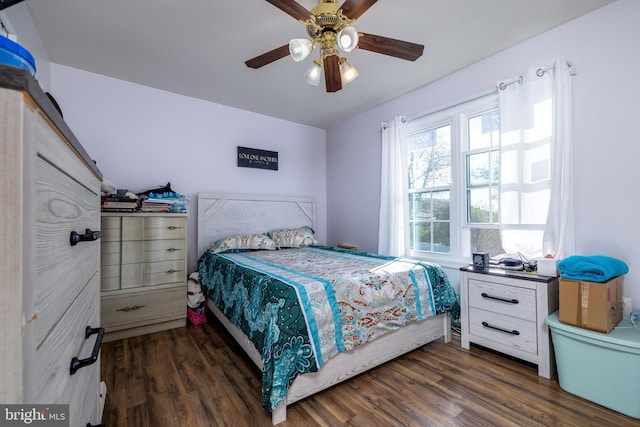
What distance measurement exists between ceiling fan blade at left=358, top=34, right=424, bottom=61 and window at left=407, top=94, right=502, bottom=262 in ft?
3.95

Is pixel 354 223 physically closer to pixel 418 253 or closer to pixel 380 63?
pixel 418 253

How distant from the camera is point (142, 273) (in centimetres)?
259

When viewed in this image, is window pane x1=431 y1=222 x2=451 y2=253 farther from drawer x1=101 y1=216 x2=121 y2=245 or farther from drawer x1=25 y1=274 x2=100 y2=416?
drawer x1=101 y1=216 x2=121 y2=245

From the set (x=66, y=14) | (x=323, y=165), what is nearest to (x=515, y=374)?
(x=323, y=165)

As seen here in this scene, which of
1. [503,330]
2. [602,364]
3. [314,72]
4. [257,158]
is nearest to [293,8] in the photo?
[314,72]

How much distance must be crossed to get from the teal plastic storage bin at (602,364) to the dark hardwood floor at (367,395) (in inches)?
2.0

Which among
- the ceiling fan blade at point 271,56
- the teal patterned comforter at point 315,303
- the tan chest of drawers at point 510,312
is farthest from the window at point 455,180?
the ceiling fan blade at point 271,56

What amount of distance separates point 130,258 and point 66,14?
1959 millimetres

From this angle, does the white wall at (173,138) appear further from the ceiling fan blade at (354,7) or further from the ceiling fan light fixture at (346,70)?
the ceiling fan blade at (354,7)

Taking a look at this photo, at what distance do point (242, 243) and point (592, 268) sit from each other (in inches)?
119

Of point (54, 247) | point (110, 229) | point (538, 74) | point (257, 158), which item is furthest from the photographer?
point (257, 158)

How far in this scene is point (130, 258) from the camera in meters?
2.54

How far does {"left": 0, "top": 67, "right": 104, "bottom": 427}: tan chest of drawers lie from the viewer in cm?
36

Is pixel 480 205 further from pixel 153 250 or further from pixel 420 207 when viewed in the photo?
pixel 153 250
